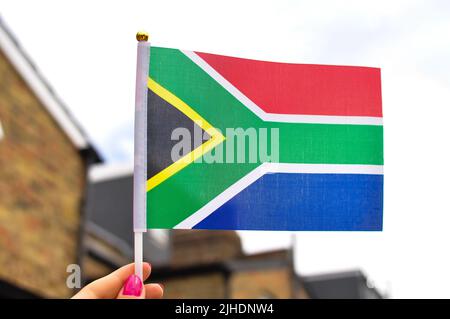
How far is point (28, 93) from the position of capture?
1461cm

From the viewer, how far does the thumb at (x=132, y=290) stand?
274 centimetres

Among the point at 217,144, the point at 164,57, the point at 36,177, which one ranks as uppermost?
the point at 36,177

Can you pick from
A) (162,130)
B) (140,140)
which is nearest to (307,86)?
(162,130)

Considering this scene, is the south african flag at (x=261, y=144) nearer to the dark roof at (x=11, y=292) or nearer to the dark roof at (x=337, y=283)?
the dark roof at (x=11, y=292)

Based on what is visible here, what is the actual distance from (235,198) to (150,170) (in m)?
0.45

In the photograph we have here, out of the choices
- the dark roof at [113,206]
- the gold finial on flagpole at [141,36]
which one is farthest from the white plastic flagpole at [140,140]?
the dark roof at [113,206]

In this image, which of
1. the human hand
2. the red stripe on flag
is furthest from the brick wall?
the human hand

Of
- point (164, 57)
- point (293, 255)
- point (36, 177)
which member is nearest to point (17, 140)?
point (36, 177)

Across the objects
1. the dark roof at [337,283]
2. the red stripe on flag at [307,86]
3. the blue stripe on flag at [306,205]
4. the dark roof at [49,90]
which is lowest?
the blue stripe on flag at [306,205]

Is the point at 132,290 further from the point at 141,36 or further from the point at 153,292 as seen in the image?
the point at 141,36

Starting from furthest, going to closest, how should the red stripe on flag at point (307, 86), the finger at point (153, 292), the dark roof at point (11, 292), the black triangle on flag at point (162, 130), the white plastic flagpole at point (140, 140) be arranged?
the dark roof at point (11, 292)
the red stripe on flag at point (307, 86)
the black triangle on flag at point (162, 130)
the white plastic flagpole at point (140, 140)
the finger at point (153, 292)
